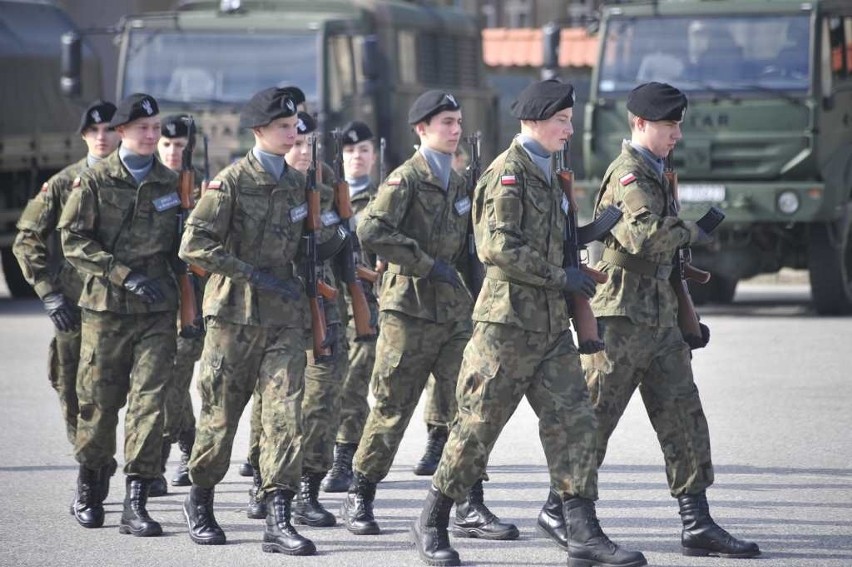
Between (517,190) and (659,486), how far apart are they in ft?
8.09

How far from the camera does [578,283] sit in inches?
273

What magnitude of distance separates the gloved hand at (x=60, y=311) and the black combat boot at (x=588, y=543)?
2.81 meters

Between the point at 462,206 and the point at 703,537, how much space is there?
1894 mm

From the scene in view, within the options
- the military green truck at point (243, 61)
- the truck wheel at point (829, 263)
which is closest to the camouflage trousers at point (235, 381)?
the military green truck at point (243, 61)

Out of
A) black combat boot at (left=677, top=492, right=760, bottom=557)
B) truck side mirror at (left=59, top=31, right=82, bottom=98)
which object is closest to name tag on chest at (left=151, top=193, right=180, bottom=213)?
black combat boot at (left=677, top=492, right=760, bottom=557)

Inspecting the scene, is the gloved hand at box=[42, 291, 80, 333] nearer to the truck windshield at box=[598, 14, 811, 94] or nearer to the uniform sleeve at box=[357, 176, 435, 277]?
the uniform sleeve at box=[357, 176, 435, 277]

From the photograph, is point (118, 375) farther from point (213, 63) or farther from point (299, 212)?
point (213, 63)

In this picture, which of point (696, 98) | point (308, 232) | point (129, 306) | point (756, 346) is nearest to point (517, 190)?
point (308, 232)

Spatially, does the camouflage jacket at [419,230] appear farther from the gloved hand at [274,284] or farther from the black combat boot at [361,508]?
the black combat boot at [361,508]

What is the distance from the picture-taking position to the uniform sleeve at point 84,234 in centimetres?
806

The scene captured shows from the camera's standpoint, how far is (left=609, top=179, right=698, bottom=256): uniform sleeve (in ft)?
23.9

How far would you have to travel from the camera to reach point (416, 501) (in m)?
8.67

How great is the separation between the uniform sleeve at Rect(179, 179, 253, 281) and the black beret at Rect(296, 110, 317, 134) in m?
1.41

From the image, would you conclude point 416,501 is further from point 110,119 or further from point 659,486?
point 110,119
